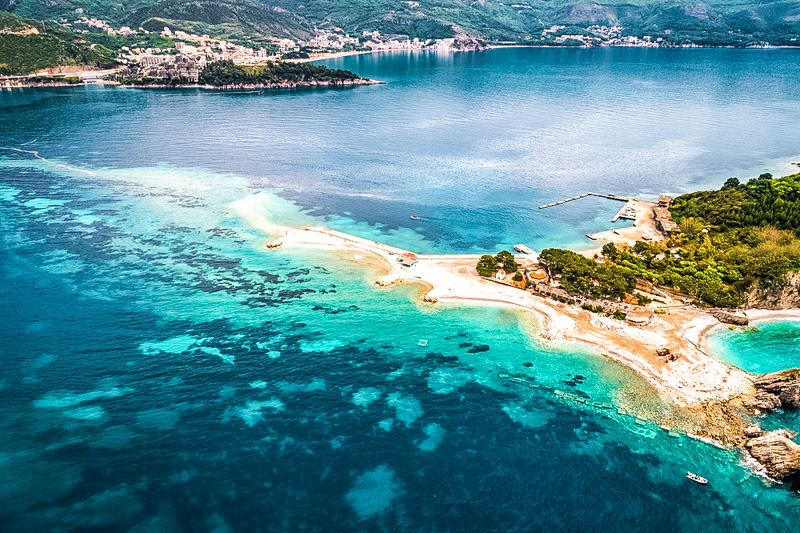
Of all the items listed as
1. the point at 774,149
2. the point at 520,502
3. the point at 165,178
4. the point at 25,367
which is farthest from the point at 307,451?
the point at 774,149

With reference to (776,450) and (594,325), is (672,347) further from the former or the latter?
(776,450)

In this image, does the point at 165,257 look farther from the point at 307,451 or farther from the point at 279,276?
the point at 307,451

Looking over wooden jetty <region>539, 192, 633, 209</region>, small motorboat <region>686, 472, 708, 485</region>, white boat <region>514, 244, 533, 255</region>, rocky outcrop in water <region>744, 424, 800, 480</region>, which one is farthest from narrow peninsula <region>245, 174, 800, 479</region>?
wooden jetty <region>539, 192, 633, 209</region>

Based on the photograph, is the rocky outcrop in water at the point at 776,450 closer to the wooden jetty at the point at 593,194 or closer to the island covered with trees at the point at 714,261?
the island covered with trees at the point at 714,261

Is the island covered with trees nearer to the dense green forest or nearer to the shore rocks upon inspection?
the dense green forest

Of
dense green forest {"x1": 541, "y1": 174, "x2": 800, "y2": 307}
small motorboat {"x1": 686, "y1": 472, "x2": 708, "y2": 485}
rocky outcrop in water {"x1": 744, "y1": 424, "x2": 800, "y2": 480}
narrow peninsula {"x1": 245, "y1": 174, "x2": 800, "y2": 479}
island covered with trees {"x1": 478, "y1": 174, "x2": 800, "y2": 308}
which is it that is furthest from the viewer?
dense green forest {"x1": 541, "y1": 174, "x2": 800, "y2": 307}

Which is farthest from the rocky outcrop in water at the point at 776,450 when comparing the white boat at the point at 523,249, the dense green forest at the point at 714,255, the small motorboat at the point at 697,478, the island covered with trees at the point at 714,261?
the white boat at the point at 523,249

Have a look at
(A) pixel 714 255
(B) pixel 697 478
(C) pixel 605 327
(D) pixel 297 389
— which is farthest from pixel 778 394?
(D) pixel 297 389
